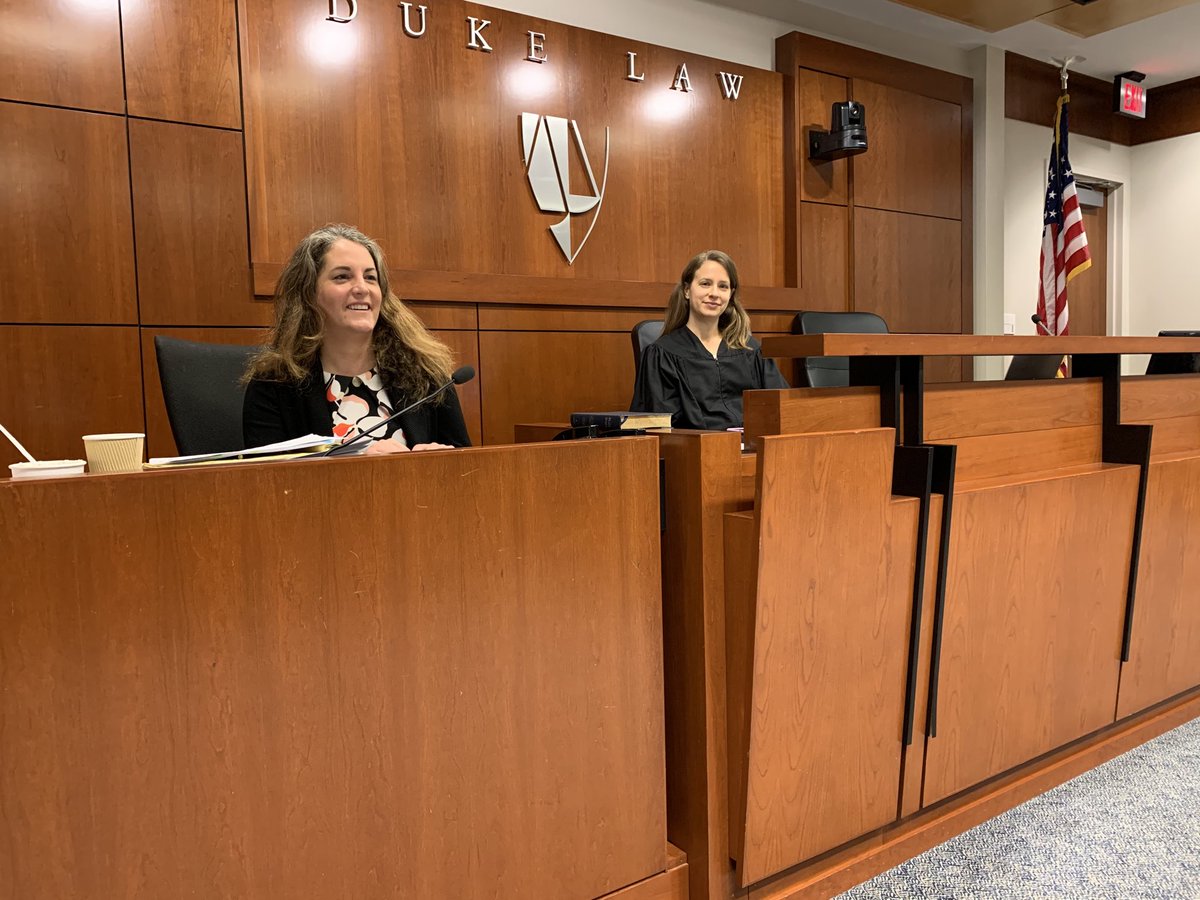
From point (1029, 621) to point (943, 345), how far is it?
2.07ft

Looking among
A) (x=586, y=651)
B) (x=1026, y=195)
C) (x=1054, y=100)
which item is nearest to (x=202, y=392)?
(x=586, y=651)

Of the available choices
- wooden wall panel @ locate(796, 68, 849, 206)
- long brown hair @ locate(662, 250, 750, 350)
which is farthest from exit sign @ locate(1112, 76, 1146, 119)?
long brown hair @ locate(662, 250, 750, 350)

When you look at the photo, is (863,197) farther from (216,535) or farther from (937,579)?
(216,535)

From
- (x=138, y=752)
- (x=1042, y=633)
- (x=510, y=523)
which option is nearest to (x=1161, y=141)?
(x=1042, y=633)

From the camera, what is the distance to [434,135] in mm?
3584

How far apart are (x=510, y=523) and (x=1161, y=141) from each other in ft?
23.0

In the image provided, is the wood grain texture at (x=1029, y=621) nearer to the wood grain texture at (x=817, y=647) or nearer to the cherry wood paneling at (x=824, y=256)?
the wood grain texture at (x=817, y=647)

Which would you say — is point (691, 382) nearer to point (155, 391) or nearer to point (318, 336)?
point (318, 336)

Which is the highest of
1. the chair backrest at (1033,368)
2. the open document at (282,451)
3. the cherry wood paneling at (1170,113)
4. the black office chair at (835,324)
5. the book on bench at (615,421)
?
the cherry wood paneling at (1170,113)

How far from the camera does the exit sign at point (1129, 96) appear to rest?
6.18 metres

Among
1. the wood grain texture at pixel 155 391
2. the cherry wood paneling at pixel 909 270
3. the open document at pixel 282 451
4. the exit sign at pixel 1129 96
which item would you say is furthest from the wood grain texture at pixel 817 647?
the exit sign at pixel 1129 96

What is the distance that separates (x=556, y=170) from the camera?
153 inches

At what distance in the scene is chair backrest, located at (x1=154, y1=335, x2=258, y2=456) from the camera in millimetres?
2199

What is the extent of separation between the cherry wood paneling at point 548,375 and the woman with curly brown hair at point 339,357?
1.67m
